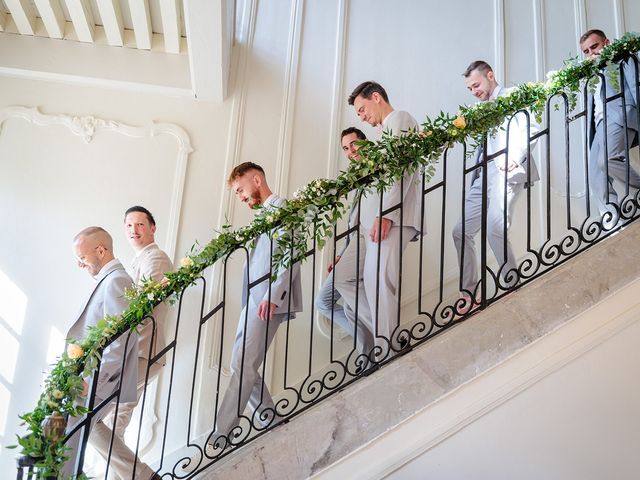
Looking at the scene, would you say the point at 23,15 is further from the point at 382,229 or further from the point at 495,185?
the point at 495,185

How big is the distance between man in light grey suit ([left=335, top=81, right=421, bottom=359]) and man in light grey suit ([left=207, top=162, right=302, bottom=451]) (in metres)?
0.37

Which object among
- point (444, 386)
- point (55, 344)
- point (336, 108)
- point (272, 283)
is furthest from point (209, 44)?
point (444, 386)

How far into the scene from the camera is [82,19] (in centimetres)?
607

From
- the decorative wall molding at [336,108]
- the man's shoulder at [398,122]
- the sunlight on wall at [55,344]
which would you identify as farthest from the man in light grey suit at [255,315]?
the sunlight on wall at [55,344]

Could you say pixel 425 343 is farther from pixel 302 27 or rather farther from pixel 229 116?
pixel 302 27

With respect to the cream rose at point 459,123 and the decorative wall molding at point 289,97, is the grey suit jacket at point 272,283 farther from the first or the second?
the decorative wall molding at point 289,97

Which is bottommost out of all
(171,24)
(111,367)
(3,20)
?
(111,367)

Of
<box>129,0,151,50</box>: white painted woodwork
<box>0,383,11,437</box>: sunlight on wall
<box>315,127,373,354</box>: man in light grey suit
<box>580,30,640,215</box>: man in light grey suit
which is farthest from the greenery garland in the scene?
<box>129,0,151,50</box>: white painted woodwork

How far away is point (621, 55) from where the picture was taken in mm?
3951

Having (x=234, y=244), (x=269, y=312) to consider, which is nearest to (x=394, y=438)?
(x=269, y=312)

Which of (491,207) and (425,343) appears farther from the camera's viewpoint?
(491,207)

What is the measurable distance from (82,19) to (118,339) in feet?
11.2

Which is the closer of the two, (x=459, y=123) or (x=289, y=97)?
(x=459, y=123)

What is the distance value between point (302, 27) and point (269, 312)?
12.1 ft
